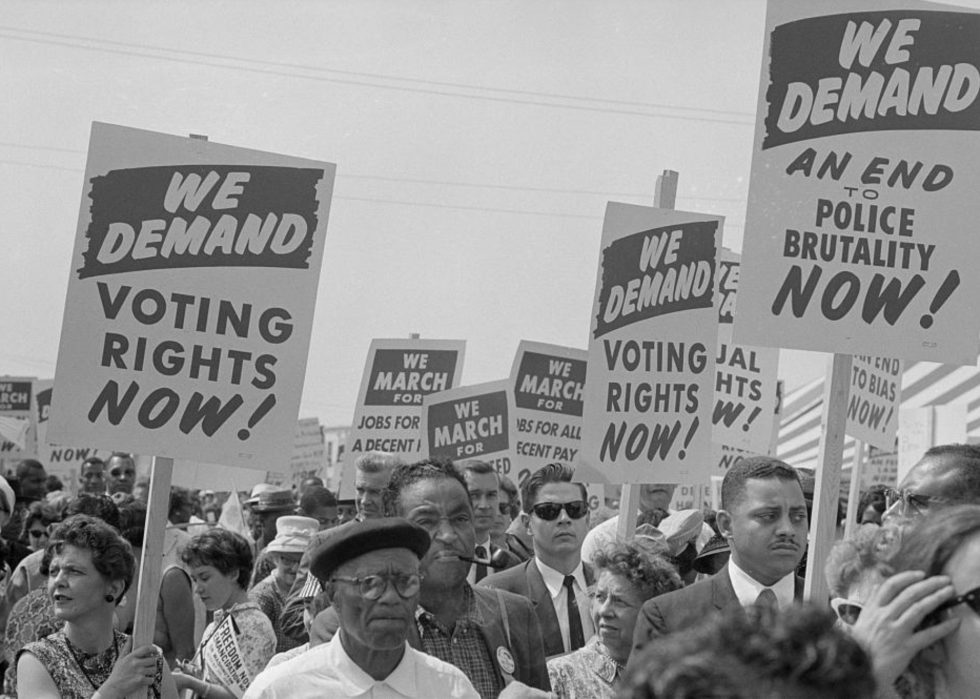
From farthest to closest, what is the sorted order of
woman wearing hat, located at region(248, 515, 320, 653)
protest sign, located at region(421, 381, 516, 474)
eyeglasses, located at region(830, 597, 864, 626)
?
protest sign, located at region(421, 381, 516, 474), woman wearing hat, located at region(248, 515, 320, 653), eyeglasses, located at region(830, 597, 864, 626)

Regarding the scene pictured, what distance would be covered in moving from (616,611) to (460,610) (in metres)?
0.93

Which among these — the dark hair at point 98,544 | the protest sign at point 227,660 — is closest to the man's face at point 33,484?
the protest sign at point 227,660

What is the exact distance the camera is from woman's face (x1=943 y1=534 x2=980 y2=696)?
7.79 feet

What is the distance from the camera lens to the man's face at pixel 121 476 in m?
13.6

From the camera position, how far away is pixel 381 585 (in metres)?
3.96

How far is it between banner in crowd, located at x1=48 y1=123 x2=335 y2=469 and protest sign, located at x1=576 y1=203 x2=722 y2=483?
220 cm

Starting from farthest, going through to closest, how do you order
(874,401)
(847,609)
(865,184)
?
(874,401) → (865,184) → (847,609)

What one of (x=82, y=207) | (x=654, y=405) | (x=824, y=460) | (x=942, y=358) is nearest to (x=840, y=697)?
(x=824, y=460)

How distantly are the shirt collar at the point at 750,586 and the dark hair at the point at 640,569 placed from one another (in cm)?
25

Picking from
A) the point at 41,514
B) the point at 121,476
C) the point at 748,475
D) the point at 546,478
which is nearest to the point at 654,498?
the point at 546,478

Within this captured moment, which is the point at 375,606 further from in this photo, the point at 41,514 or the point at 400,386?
the point at 400,386

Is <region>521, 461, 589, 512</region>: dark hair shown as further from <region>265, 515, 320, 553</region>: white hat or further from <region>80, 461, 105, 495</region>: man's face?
<region>80, 461, 105, 495</region>: man's face

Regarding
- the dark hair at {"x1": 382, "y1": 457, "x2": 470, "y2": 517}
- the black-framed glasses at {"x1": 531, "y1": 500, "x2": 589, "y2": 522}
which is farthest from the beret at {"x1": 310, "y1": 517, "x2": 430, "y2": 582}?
the black-framed glasses at {"x1": 531, "y1": 500, "x2": 589, "y2": 522}

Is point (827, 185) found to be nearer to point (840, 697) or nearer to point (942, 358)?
point (942, 358)
